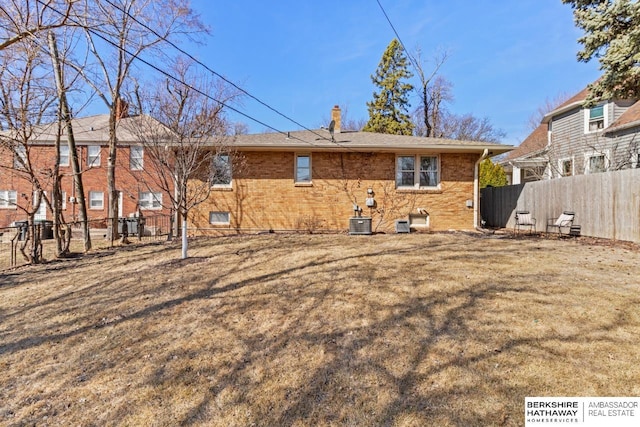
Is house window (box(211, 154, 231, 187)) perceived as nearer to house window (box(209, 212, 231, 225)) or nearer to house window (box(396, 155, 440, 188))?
house window (box(209, 212, 231, 225))

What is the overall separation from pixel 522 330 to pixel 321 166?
9.24 m

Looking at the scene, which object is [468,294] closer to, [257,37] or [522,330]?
[522,330]

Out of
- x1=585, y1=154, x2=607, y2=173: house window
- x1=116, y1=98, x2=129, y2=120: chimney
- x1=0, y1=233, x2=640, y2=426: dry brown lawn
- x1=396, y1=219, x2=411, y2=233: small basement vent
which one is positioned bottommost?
x1=0, y1=233, x2=640, y2=426: dry brown lawn

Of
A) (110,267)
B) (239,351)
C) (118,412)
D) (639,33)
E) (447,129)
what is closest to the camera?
(118,412)

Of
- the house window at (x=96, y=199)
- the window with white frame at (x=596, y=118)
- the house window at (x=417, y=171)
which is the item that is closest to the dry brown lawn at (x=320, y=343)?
the house window at (x=417, y=171)

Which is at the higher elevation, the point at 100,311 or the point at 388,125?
the point at 388,125

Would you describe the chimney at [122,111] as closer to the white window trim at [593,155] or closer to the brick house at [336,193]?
the brick house at [336,193]

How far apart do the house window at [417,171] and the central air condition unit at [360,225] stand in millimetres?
2130

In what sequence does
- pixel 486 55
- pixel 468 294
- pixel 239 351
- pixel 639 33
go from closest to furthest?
1. pixel 239 351
2. pixel 468 294
3. pixel 639 33
4. pixel 486 55

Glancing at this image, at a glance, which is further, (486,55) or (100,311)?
(486,55)

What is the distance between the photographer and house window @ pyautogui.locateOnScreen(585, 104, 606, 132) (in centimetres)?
1477

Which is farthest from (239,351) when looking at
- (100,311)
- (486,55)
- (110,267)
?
(486,55)

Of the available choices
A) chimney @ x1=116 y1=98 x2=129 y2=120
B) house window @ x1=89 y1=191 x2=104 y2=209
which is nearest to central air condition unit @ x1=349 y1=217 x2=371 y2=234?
chimney @ x1=116 y1=98 x2=129 y2=120

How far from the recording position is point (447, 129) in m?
31.2
